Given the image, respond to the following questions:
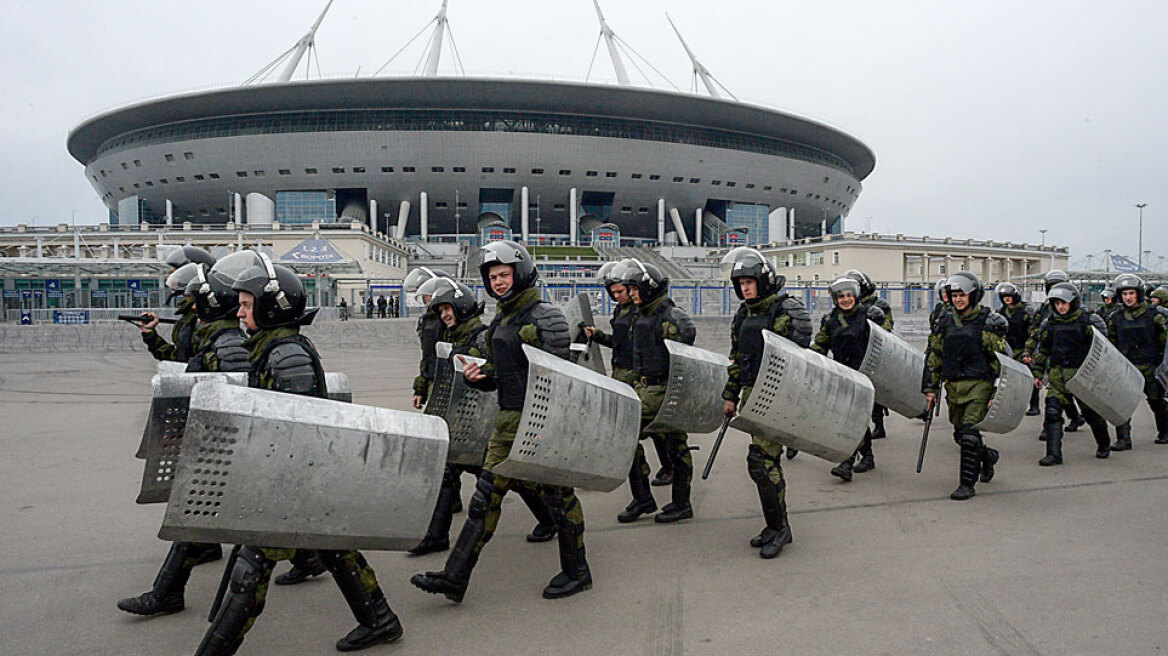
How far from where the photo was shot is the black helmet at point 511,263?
172 inches

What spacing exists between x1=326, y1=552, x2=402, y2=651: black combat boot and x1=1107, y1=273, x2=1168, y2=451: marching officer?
31.1ft

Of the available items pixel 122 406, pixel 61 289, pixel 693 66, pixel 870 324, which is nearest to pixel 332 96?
pixel 61 289

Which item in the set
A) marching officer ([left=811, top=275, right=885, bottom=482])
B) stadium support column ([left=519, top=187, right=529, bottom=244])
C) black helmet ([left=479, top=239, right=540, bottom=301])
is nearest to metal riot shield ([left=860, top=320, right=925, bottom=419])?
marching officer ([left=811, top=275, right=885, bottom=482])

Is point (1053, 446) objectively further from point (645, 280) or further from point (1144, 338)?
point (645, 280)

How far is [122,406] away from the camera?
1219 centimetres

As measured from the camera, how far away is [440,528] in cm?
516

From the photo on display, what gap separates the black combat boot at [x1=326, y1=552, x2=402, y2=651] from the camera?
11.7 feet

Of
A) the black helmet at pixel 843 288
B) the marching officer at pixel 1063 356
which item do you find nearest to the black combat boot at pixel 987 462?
the marching officer at pixel 1063 356

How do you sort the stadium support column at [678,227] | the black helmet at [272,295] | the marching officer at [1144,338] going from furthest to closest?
the stadium support column at [678,227] → the marching officer at [1144,338] → the black helmet at [272,295]

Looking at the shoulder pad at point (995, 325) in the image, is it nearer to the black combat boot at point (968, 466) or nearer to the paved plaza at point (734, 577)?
the black combat boot at point (968, 466)

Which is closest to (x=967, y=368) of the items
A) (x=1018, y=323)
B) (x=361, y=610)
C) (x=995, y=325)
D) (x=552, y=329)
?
(x=995, y=325)

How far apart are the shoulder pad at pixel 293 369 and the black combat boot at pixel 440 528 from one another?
1.89 meters

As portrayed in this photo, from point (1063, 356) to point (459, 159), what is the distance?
67.4 metres

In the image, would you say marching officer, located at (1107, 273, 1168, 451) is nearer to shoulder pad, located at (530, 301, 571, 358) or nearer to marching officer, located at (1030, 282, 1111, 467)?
marching officer, located at (1030, 282, 1111, 467)
